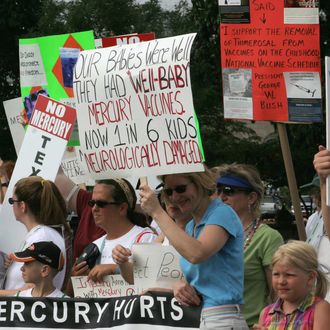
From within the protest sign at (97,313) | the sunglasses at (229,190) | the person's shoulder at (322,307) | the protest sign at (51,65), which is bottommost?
the protest sign at (97,313)

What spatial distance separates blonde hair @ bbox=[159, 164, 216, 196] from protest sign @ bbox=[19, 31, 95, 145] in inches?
119

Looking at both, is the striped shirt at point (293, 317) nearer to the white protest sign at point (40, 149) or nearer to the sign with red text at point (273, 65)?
the sign with red text at point (273, 65)

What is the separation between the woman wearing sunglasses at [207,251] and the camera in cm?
464

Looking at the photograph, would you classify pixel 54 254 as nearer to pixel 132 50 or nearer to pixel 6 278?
pixel 6 278

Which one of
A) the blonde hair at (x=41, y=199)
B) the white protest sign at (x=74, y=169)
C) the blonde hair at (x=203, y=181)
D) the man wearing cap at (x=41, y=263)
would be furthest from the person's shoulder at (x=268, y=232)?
the white protest sign at (x=74, y=169)

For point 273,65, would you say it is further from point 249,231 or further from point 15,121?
point 15,121

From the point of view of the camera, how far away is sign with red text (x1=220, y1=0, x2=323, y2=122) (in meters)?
6.23

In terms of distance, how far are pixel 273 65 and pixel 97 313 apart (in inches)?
81.6

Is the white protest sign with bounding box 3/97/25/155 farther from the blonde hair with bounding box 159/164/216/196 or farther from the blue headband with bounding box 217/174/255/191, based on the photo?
the blonde hair with bounding box 159/164/216/196

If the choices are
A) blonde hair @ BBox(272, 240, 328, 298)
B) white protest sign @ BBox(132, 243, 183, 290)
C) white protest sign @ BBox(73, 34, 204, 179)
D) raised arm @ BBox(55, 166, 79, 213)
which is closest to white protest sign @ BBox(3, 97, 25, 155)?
raised arm @ BBox(55, 166, 79, 213)

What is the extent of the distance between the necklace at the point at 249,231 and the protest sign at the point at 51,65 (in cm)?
262

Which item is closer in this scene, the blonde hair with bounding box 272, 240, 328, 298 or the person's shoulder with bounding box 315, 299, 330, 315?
the person's shoulder with bounding box 315, 299, 330, 315

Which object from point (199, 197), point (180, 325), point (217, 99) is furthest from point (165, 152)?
point (217, 99)

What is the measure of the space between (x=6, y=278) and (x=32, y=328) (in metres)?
0.40
